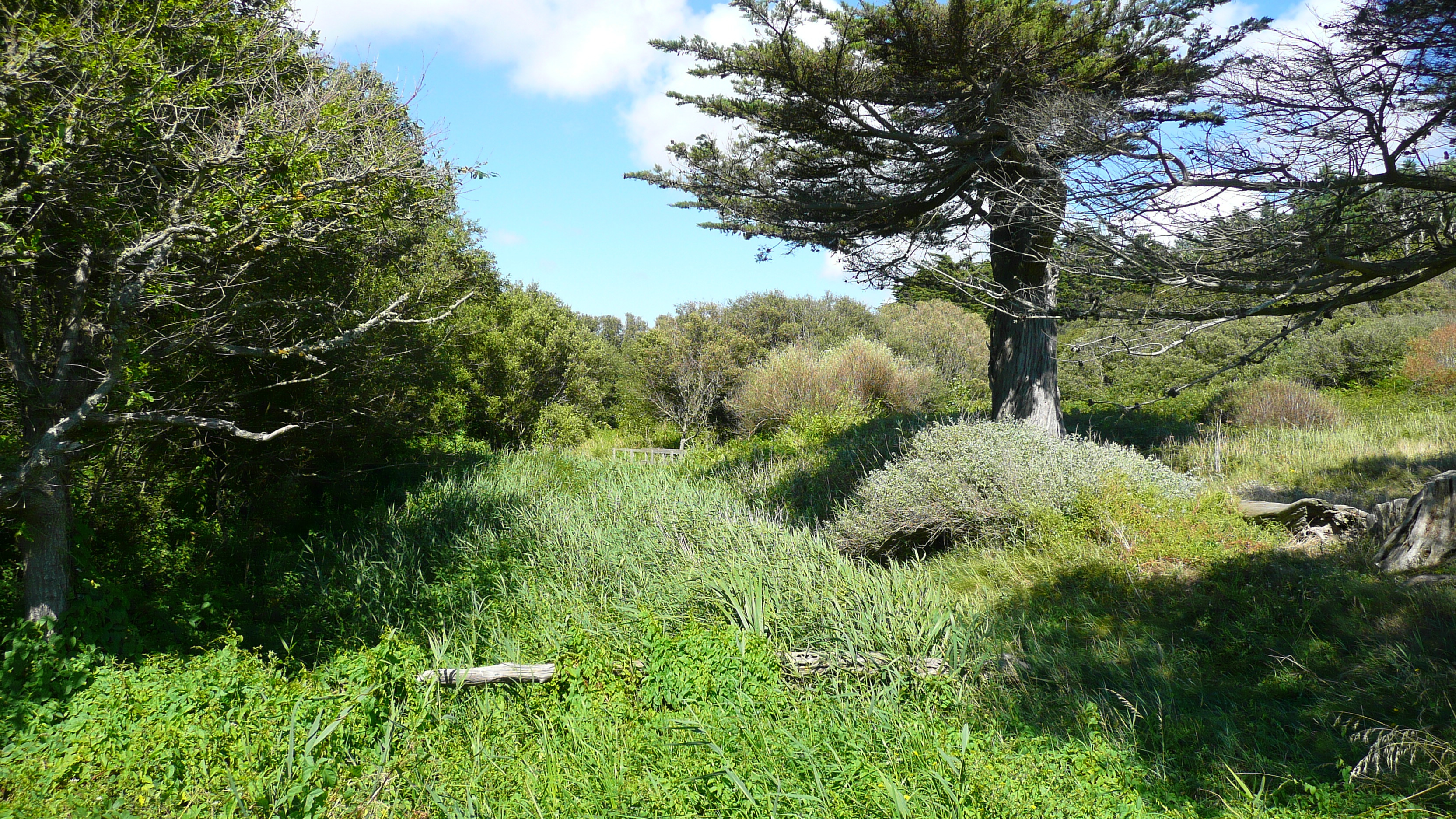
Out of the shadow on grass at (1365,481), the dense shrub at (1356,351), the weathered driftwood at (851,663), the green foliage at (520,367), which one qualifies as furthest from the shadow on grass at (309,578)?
the dense shrub at (1356,351)

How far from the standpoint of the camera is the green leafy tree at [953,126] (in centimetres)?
761

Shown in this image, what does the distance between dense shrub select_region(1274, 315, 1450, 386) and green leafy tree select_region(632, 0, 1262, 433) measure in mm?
9272

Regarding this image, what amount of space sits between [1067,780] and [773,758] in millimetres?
1307

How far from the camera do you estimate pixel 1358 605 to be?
4.60m

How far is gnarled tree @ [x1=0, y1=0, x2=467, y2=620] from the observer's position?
14.4 feet

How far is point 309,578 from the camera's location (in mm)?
7773

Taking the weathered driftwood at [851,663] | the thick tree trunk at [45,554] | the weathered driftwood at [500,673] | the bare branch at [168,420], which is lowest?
the weathered driftwood at [500,673]

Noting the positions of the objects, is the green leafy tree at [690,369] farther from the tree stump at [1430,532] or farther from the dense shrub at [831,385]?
the tree stump at [1430,532]

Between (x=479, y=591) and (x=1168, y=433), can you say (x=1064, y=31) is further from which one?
(x=479, y=591)

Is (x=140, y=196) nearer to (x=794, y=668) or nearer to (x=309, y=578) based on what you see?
(x=309, y=578)

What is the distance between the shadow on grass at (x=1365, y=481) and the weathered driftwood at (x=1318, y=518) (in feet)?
2.28

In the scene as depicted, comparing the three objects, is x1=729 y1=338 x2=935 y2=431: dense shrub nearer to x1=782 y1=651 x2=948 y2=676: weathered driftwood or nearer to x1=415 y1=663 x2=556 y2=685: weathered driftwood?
x1=782 y1=651 x2=948 y2=676: weathered driftwood

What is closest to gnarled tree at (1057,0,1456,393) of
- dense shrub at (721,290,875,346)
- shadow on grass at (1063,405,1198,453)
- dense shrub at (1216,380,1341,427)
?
shadow on grass at (1063,405,1198,453)

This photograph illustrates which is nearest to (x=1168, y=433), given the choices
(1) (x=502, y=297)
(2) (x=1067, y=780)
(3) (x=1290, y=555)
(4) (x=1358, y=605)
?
(3) (x=1290, y=555)
